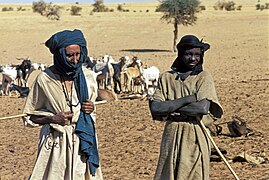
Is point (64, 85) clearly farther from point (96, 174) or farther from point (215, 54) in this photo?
point (215, 54)

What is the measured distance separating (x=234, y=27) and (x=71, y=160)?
40338 mm

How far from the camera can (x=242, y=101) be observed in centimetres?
1266

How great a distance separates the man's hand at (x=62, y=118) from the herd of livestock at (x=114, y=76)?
9.87 m

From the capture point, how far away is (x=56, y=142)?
4738mm

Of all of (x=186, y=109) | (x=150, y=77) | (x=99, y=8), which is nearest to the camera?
(x=186, y=109)

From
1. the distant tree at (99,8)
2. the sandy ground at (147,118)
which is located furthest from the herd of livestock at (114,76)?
the distant tree at (99,8)

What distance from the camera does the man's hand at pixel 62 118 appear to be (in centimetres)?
464

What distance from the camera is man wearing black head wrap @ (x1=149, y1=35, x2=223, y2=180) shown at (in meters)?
5.00

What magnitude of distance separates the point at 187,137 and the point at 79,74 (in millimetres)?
1010

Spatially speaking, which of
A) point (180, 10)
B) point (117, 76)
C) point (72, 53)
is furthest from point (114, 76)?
point (180, 10)

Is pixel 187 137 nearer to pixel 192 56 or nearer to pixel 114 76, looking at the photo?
pixel 192 56

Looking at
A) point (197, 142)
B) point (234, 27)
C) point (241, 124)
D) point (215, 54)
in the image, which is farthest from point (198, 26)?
point (197, 142)

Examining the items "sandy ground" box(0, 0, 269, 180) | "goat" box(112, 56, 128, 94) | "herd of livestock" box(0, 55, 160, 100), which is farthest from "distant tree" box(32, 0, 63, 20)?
"goat" box(112, 56, 128, 94)

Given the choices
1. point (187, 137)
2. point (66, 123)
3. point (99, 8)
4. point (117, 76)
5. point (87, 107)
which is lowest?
point (99, 8)
